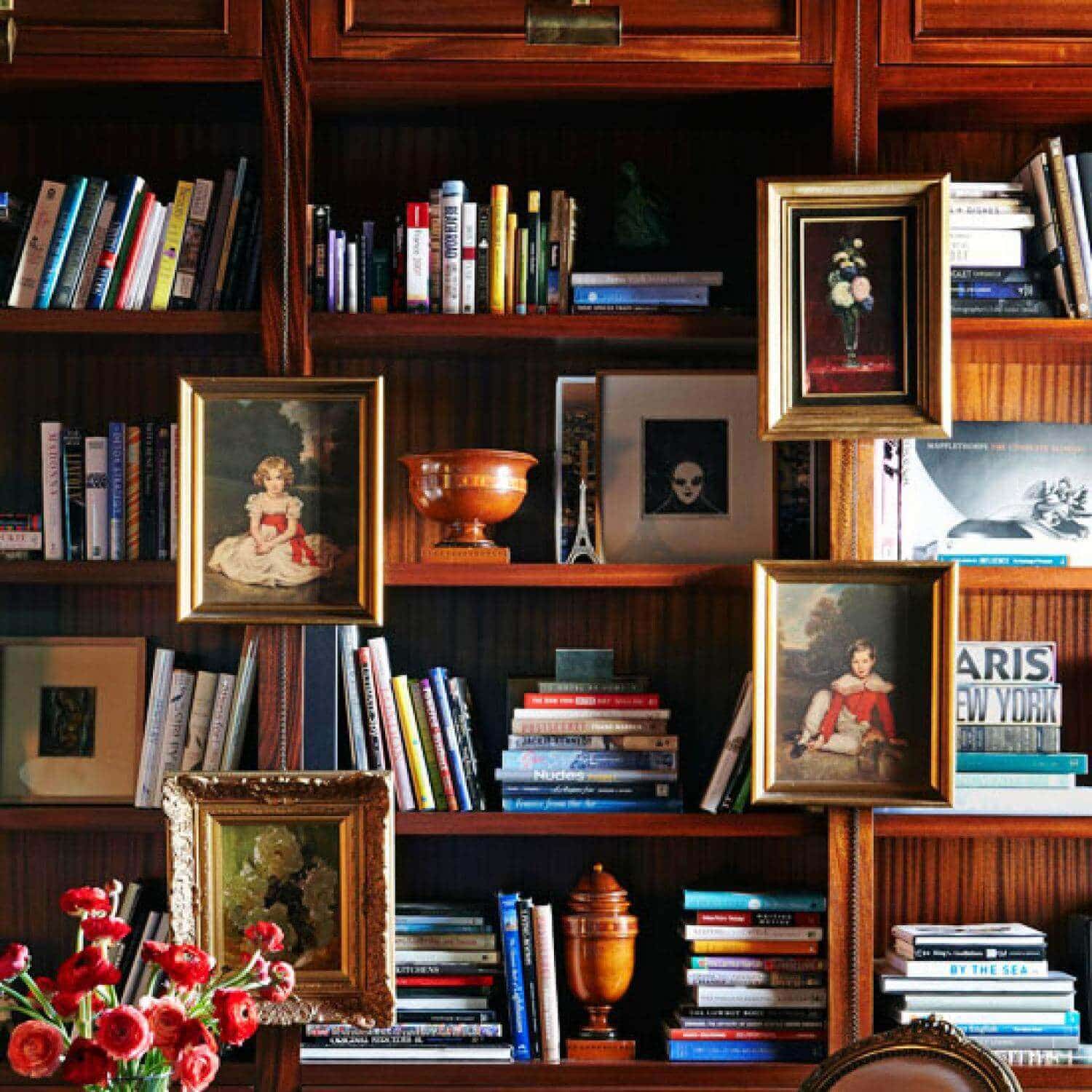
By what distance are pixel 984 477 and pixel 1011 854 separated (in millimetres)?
681

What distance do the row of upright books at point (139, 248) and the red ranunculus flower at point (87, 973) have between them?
1177 millimetres

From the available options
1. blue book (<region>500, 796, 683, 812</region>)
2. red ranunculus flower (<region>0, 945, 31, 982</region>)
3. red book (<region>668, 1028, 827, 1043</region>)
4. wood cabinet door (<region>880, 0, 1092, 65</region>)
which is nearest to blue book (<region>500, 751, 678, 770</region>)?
blue book (<region>500, 796, 683, 812</region>)

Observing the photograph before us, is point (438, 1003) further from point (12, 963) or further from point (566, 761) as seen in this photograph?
point (12, 963)

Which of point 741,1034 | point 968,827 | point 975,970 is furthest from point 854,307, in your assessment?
point 741,1034

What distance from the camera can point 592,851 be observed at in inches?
108

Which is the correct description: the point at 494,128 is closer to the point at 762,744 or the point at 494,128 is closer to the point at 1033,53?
the point at 1033,53

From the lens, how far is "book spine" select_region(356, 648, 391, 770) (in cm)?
254

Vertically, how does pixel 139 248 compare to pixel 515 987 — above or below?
above

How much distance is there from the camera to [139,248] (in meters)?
2.53

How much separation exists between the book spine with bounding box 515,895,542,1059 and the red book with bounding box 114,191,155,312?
47.9 inches

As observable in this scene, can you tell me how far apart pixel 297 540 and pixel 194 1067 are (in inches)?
40.0

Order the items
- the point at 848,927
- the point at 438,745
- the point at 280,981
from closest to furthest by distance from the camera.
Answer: the point at 280,981 → the point at 848,927 → the point at 438,745

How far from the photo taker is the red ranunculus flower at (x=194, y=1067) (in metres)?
1.65

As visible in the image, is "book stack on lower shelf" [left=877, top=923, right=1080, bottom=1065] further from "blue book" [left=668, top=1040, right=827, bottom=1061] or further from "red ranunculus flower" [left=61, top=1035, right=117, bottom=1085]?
"red ranunculus flower" [left=61, top=1035, right=117, bottom=1085]
